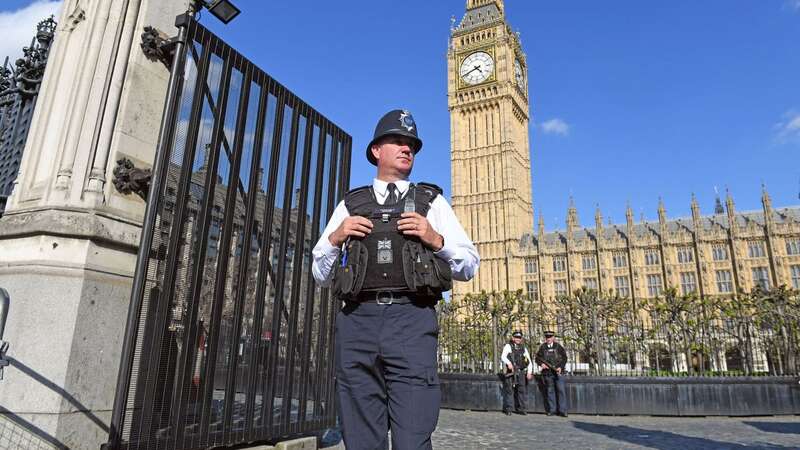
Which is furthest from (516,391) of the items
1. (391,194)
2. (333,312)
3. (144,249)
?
(391,194)

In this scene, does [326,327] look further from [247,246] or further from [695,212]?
[695,212]

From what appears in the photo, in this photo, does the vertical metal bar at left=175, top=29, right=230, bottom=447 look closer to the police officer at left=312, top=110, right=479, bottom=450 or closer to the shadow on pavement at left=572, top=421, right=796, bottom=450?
the police officer at left=312, top=110, right=479, bottom=450

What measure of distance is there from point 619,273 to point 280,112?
186ft

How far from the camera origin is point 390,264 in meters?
2.15

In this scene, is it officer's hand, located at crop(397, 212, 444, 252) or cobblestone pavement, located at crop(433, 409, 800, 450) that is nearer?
officer's hand, located at crop(397, 212, 444, 252)

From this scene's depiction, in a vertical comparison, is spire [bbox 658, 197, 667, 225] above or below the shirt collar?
above

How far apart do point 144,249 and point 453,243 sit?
7.52 feet

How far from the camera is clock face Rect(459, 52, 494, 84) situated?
2494 inches

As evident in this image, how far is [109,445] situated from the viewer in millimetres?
2998

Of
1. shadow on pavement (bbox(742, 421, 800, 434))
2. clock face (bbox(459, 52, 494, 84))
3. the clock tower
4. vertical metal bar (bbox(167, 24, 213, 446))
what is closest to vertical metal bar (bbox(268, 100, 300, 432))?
vertical metal bar (bbox(167, 24, 213, 446))

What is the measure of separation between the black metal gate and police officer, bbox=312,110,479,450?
1878 millimetres

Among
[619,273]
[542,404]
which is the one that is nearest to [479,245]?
[619,273]

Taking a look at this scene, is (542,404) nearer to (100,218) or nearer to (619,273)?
(100,218)

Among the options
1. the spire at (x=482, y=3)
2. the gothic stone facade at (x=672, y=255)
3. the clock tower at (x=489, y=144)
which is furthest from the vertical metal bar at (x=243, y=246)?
the spire at (x=482, y=3)
